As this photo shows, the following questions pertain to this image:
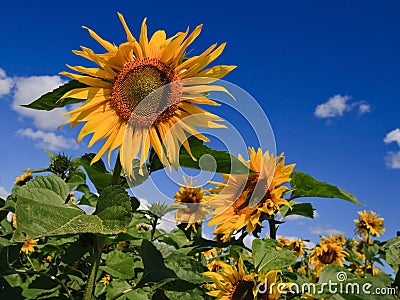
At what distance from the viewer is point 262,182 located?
2.05 m

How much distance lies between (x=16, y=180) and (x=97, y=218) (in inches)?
193

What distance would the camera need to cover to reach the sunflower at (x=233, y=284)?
185cm

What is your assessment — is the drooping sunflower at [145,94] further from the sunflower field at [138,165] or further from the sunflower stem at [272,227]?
the sunflower stem at [272,227]

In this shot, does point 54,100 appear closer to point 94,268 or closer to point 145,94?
point 145,94

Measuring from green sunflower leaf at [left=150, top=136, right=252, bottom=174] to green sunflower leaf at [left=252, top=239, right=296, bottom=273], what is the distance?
19.0 inches

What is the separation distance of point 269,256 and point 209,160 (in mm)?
608

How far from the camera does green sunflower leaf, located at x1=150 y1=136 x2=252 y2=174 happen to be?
1.21m

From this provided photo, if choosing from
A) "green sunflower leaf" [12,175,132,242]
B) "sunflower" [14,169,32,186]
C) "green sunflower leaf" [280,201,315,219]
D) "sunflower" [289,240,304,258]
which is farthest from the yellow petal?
"sunflower" [14,169,32,186]

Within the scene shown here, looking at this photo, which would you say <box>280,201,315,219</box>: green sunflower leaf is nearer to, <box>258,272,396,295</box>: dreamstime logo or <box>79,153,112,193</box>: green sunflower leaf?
<box>258,272,396,295</box>: dreamstime logo

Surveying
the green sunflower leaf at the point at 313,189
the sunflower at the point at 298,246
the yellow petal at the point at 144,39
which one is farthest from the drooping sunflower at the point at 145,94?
the sunflower at the point at 298,246

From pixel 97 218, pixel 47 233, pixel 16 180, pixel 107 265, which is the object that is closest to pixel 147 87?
pixel 97 218

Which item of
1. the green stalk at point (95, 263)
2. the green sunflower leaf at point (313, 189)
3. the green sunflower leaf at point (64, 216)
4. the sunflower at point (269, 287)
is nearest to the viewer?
the green sunflower leaf at point (64, 216)

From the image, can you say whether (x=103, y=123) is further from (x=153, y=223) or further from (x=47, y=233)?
(x=153, y=223)

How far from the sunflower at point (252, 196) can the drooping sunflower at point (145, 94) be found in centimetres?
57
